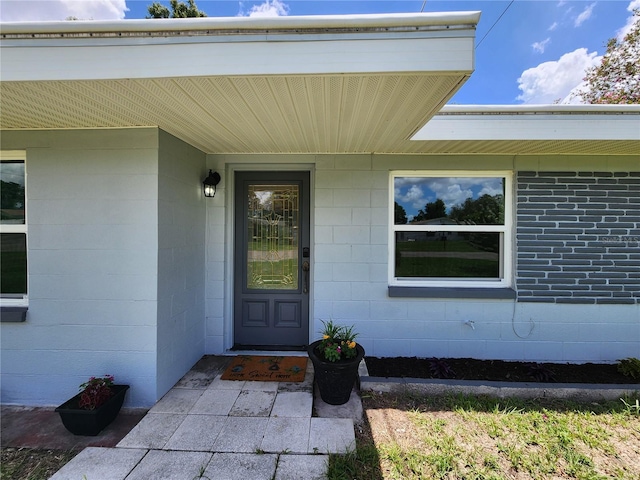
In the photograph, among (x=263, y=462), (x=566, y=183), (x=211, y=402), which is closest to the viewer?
(x=263, y=462)

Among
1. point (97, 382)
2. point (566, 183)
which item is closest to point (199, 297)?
point (97, 382)

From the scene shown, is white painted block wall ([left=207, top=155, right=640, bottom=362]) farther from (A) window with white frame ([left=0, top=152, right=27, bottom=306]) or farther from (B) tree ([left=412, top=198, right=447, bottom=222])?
(A) window with white frame ([left=0, top=152, right=27, bottom=306])

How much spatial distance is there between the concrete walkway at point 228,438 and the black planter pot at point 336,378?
81 mm

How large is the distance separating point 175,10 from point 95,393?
13.4 m

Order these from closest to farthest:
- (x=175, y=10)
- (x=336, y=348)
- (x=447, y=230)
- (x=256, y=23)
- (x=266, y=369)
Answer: (x=256, y=23) < (x=336, y=348) < (x=266, y=369) < (x=447, y=230) < (x=175, y=10)

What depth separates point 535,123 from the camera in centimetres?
260

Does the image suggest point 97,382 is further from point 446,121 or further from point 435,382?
point 446,121

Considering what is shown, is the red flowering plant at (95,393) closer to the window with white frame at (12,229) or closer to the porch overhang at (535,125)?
the window with white frame at (12,229)

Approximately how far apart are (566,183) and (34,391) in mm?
5657

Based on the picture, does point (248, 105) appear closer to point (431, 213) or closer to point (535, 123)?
point (431, 213)

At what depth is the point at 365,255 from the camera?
128 inches

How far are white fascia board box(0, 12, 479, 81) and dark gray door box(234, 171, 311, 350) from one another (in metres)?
1.90

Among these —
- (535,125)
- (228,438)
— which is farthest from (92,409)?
(535,125)

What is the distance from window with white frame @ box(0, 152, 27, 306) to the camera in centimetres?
259
